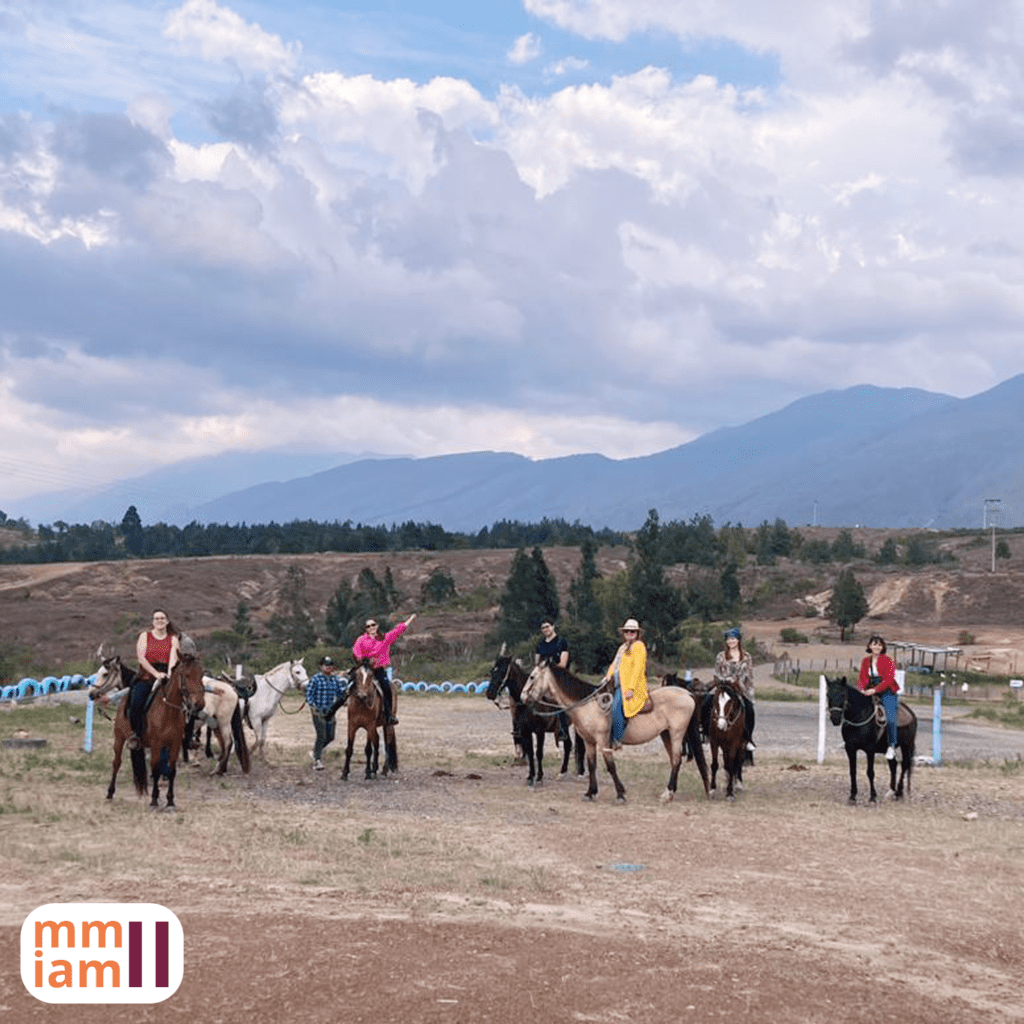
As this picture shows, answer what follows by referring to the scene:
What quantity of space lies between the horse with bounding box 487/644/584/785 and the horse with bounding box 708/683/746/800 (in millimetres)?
2473

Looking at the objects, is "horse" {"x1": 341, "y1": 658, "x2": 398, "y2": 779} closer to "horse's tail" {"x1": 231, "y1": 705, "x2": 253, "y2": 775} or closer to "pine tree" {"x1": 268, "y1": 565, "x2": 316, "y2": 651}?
"horse's tail" {"x1": 231, "y1": 705, "x2": 253, "y2": 775}

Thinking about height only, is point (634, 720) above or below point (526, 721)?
above

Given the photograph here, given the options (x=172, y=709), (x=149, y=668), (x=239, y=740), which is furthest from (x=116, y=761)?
(x=239, y=740)

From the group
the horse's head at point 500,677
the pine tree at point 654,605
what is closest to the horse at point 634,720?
the horse's head at point 500,677

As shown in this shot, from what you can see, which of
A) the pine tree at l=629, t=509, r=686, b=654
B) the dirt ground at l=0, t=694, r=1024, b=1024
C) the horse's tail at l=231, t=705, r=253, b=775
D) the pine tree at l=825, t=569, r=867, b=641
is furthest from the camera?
the pine tree at l=825, t=569, r=867, b=641

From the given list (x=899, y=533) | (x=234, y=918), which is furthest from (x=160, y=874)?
(x=899, y=533)

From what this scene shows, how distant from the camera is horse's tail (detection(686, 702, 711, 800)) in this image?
17188mm

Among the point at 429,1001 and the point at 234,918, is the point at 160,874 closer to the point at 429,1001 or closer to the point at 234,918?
the point at 234,918

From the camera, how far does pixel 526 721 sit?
60.4 feet

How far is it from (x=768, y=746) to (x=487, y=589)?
64.7 metres

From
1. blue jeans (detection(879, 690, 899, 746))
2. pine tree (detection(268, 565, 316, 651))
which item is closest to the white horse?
blue jeans (detection(879, 690, 899, 746))

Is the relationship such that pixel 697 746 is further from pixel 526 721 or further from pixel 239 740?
pixel 239 740

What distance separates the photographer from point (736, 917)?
405 inches

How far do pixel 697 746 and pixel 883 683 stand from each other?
2898 millimetres
